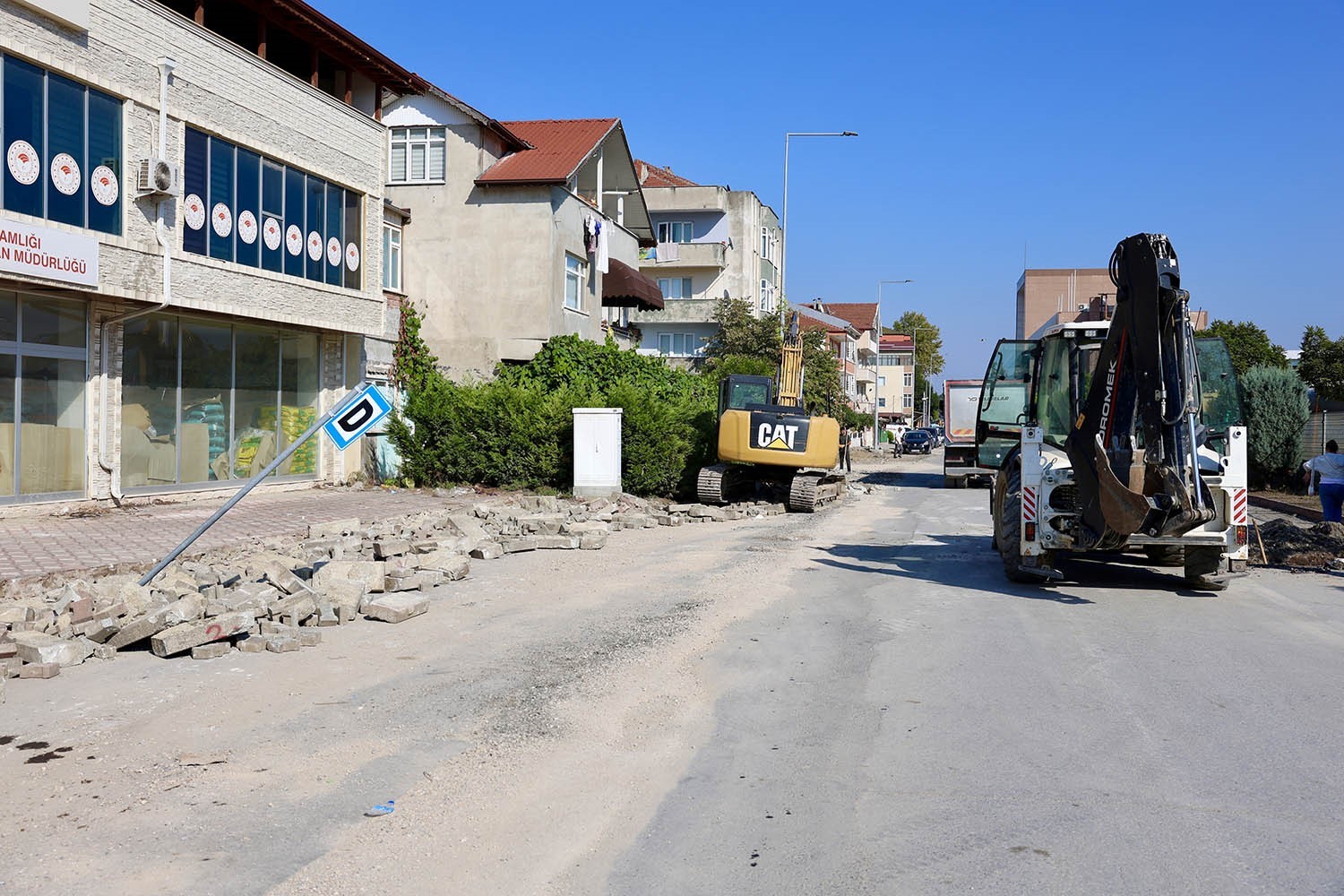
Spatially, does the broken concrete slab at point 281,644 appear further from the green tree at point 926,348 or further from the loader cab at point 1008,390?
the green tree at point 926,348

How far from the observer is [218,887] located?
3.91m

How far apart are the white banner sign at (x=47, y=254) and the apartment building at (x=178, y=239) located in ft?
0.08

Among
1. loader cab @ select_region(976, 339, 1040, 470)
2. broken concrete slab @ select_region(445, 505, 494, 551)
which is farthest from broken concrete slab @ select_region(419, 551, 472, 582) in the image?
loader cab @ select_region(976, 339, 1040, 470)

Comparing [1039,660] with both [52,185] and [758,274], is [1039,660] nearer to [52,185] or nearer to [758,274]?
[52,185]

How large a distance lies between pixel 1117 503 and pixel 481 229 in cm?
2115

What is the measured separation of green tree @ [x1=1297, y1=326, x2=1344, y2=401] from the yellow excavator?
38895mm

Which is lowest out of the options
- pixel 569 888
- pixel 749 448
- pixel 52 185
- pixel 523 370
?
pixel 569 888

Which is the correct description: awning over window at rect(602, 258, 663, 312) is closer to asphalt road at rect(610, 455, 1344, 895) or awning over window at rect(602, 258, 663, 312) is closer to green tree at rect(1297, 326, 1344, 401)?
asphalt road at rect(610, 455, 1344, 895)

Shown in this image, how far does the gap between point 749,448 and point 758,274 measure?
128 feet

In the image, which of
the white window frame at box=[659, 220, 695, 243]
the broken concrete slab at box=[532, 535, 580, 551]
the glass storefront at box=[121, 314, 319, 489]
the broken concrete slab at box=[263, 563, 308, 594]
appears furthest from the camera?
the white window frame at box=[659, 220, 695, 243]

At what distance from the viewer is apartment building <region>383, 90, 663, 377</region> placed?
1089 inches

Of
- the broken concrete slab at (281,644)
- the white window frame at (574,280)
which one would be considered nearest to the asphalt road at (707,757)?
the broken concrete slab at (281,644)

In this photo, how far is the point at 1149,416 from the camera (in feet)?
32.4

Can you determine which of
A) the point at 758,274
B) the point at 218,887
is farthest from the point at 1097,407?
the point at 758,274
